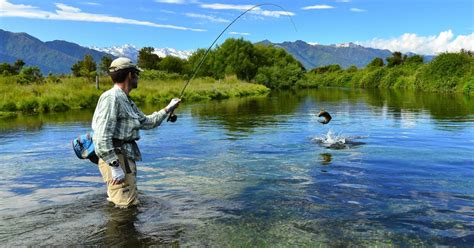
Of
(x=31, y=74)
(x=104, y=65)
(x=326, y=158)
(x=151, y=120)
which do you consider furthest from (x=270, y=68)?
(x=151, y=120)

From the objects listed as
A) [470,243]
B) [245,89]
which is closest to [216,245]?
[470,243]

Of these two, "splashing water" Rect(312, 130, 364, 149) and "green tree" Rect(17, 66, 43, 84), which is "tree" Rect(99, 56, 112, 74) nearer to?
"green tree" Rect(17, 66, 43, 84)

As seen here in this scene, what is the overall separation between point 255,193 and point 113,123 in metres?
3.48

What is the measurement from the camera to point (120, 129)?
19.2 ft

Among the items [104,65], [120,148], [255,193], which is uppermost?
[104,65]

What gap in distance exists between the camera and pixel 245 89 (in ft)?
187

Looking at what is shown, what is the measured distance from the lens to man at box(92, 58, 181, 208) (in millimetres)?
5621

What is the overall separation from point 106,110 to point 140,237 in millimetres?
1771

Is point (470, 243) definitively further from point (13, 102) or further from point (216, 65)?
point (216, 65)

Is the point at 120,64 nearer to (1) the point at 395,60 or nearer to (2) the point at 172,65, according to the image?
(2) the point at 172,65

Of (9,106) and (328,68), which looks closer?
(9,106)

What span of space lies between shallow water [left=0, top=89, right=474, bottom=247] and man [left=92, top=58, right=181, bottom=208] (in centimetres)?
67

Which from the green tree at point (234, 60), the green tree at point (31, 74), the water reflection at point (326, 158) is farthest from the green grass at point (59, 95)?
the green tree at point (234, 60)

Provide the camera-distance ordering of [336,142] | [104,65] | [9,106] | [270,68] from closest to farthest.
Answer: [336,142]
[9,106]
[104,65]
[270,68]
